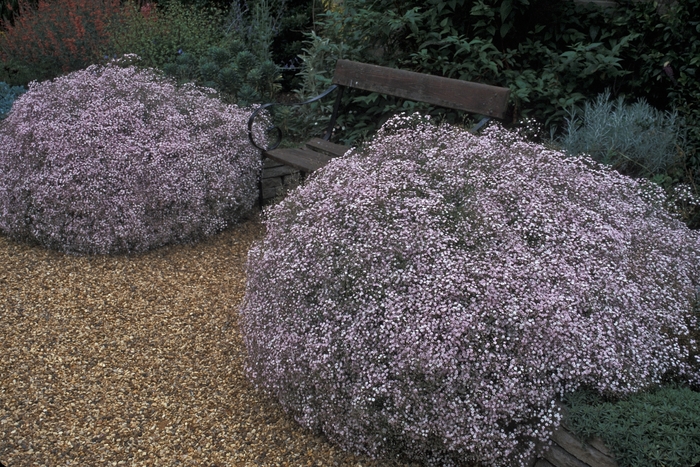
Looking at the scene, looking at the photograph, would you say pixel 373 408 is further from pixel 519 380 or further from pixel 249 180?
pixel 249 180

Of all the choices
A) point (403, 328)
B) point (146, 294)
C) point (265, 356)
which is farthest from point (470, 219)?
point (146, 294)

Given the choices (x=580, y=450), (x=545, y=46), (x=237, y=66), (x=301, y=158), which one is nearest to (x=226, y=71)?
(x=237, y=66)

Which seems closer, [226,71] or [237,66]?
[226,71]

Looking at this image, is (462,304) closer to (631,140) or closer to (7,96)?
(631,140)

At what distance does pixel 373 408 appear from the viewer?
2584 millimetres

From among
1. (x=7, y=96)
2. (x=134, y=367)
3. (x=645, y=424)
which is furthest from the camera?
(x=7, y=96)

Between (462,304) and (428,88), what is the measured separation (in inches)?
103

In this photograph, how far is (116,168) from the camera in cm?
455

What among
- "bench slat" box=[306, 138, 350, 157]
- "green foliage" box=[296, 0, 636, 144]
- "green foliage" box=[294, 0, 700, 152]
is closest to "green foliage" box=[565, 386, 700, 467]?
"green foliage" box=[294, 0, 700, 152]

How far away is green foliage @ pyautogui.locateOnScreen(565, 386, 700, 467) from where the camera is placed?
217 cm

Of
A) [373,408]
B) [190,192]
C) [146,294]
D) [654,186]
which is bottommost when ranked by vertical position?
[146,294]

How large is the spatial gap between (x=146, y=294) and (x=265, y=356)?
1575mm

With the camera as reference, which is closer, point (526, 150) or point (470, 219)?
point (470, 219)

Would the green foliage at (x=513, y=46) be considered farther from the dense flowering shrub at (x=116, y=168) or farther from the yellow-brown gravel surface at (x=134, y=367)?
the yellow-brown gravel surface at (x=134, y=367)
